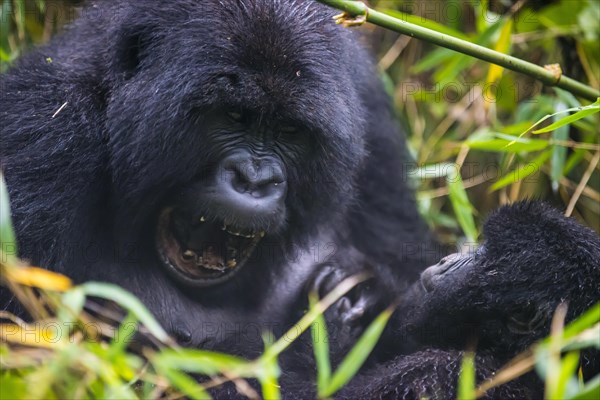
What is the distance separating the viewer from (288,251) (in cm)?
388

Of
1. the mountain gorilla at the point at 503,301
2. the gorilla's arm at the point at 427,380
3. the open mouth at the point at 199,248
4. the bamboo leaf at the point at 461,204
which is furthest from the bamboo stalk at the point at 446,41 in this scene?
the gorilla's arm at the point at 427,380

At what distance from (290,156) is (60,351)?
1.53 m

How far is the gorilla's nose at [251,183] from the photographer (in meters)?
3.17

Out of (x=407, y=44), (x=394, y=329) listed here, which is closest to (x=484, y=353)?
(x=394, y=329)

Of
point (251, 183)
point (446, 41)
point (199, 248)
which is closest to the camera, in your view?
point (446, 41)

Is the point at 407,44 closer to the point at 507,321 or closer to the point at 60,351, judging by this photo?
the point at 507,321

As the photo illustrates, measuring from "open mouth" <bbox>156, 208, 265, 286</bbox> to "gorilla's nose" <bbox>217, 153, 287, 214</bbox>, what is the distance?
0.29 meters

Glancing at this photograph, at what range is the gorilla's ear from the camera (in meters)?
3.33

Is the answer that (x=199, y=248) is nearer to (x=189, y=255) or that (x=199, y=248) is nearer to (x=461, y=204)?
(x=189, y=255)

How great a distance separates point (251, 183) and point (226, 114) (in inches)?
11.7

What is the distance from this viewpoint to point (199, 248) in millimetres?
3639

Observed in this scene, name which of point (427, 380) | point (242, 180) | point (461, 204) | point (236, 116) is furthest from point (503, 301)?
point (236, 116)

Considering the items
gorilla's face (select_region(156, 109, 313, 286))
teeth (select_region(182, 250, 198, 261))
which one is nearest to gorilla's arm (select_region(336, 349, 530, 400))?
gorilla's face (select_region(156, 109, 313, 286))

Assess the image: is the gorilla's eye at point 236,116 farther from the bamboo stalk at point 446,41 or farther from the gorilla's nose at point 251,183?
the bamboo stalk at point 446,41
